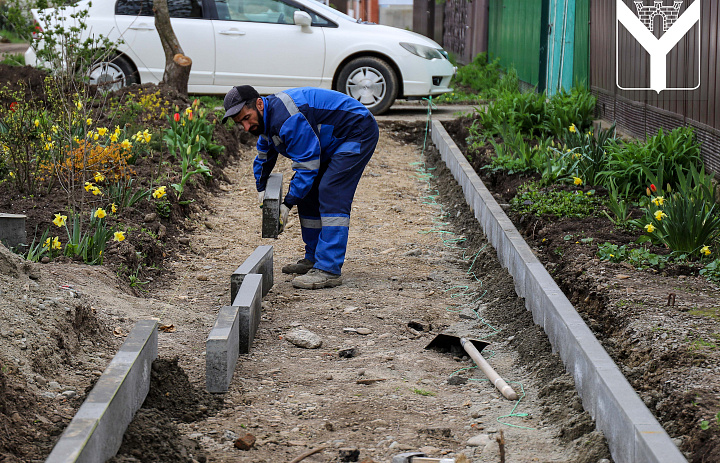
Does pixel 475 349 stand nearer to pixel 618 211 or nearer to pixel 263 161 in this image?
pixel 618 211

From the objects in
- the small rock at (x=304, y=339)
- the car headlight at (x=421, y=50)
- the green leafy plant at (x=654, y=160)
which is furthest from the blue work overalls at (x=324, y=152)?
the car headlight at (x=421, y=50)

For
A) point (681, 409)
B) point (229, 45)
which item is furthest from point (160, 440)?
point (229, 45)

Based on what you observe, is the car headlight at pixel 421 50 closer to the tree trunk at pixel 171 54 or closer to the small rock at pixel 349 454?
the tree trunk at pixel 171 54

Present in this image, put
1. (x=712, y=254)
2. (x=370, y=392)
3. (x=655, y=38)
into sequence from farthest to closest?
1. (x=655, y=38)
2. (x=712, y=254)
3. (x=370, y=392)

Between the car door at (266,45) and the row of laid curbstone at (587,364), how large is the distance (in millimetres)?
5759

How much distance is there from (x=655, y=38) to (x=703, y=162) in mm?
2067

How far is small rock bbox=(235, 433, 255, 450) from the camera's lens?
10.4 feet

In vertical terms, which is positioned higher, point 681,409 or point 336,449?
point 681,409

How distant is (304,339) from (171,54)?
6854 mm

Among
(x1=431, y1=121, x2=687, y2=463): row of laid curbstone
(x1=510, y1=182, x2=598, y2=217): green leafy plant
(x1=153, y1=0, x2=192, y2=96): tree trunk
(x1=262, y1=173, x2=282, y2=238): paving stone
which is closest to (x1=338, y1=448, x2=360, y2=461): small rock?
(x1=431, y1=121, x2=687, y2=463): row of laid curbstone

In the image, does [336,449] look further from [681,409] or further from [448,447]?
[681,409]

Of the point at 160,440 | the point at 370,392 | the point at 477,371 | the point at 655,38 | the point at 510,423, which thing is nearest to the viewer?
the point at 160,440

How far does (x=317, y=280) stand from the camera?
5.43m

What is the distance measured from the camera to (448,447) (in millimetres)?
3213
